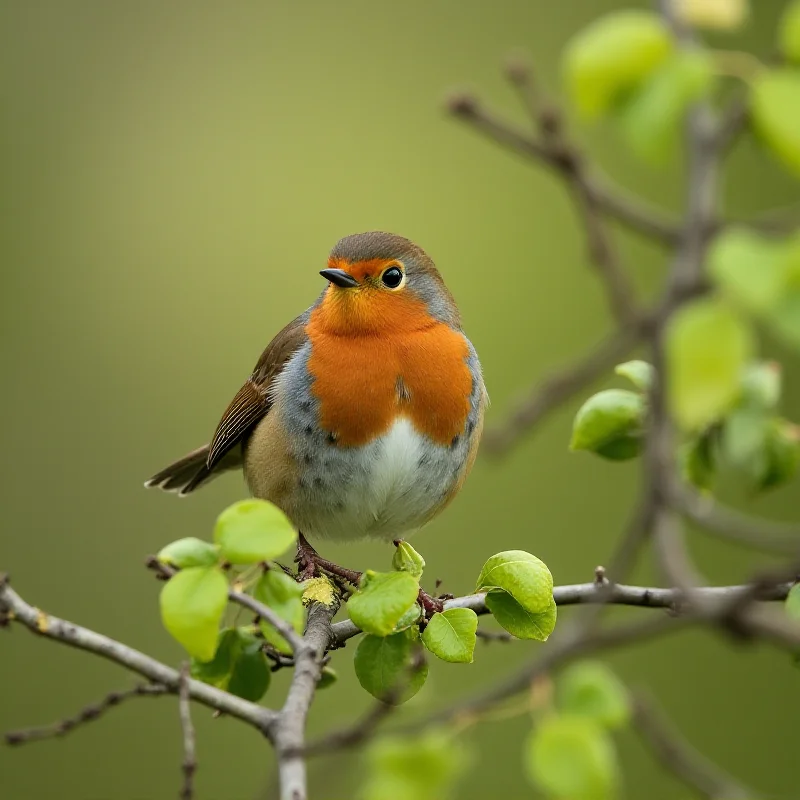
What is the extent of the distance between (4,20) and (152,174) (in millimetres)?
1676

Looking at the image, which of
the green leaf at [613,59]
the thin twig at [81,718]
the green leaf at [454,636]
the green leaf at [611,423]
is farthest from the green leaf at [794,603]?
the green leaf at [613,59]

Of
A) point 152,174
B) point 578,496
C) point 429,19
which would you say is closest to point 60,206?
point 152,174

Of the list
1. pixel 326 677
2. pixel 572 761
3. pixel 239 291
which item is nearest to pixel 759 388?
pixel 572 761

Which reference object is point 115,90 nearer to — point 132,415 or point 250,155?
point 250,155

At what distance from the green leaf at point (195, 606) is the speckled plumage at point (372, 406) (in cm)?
170

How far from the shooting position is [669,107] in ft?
3.66

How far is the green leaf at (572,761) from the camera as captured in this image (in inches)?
43.0

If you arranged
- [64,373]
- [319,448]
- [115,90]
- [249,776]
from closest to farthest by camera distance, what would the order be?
→ 1. [319,448]
2. [249,776]
3. [64,373]
4. [115,90]

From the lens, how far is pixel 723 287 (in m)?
1.01

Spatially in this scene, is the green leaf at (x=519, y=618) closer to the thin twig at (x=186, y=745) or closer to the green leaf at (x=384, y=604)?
the green leaf at (x=384, y=604)

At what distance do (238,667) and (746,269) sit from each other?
1488 mm

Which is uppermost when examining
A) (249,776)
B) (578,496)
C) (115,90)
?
(115,90)

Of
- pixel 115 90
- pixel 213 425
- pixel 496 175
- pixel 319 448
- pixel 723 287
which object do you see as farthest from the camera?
pixel 115 90

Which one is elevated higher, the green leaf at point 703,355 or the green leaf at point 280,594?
the green leaf at point 703,355
